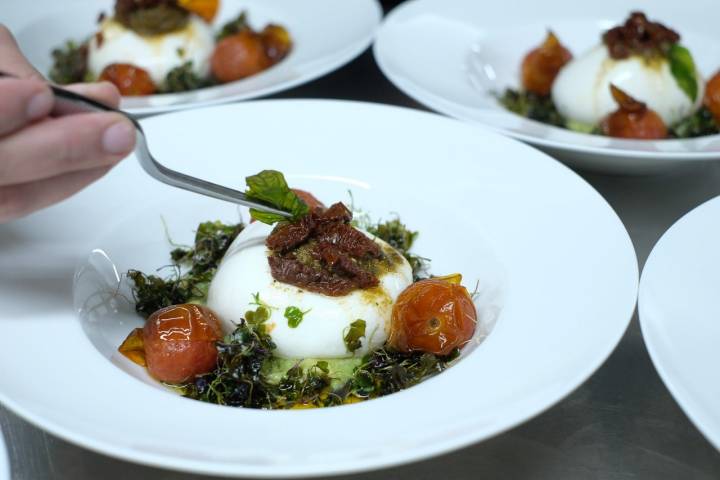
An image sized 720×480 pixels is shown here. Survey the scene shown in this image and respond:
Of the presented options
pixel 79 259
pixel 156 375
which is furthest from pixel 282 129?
pixel 156 375

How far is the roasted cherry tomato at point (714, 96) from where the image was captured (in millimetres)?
2951

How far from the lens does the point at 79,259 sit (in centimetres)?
198

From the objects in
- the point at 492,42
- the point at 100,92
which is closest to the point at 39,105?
the point at 100,92

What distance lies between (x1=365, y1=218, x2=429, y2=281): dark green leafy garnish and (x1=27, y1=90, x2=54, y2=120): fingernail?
1.04 meters

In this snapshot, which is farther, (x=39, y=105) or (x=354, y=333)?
(x=354, y=333)

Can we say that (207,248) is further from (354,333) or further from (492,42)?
(492,42)

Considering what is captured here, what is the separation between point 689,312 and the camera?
1630 millimetres

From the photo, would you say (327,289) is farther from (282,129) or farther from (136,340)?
(282,129)

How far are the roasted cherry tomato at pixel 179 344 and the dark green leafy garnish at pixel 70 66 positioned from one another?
6.28 feet

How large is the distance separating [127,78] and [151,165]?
161 cm

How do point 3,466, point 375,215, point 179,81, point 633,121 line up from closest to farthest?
point 3,466
point 375,215
point 633,121
point 179,81

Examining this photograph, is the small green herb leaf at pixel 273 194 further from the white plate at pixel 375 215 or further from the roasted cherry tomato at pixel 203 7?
the roasted cherry tomato at pixel 203 7

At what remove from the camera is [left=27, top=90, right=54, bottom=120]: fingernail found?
4.48 ft

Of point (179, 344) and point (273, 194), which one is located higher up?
point (273, 194)
